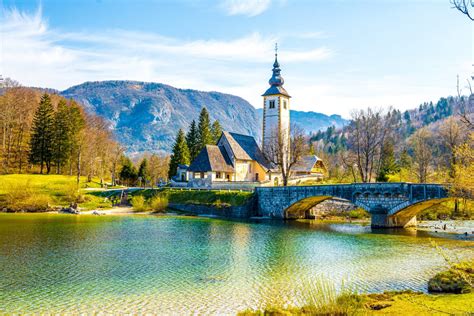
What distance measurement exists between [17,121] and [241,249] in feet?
→ 194

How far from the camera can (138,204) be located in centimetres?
5356

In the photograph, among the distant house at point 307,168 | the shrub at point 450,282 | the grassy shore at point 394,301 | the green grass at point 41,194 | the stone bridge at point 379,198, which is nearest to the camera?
the grassy shore at point 394,301

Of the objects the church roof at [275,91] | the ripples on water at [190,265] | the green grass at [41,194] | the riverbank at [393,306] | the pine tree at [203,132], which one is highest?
the church roof at [275,91]

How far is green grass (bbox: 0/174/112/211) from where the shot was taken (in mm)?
52781

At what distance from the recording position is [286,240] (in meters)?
30.7

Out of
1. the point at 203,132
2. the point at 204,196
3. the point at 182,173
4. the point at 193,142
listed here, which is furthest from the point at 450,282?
the point at 193,142

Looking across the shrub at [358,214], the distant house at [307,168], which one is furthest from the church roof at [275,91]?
the shrub at [358,214]

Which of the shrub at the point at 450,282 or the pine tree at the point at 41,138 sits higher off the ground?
the pine tree at the point at 41,138

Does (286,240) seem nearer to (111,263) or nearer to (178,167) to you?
(111,263)

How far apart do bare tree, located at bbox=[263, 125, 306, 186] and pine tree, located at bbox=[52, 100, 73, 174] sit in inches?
1295

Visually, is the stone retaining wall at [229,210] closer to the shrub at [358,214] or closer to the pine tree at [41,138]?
the shrub at [358,214]

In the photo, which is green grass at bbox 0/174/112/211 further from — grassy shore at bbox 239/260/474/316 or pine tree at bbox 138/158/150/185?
grassy shore at bbox 239/260/474/316

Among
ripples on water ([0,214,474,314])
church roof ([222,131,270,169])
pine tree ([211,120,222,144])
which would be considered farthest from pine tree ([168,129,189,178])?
ripples on water ([0,214,474,314])

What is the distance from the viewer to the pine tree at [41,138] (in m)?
69.5
